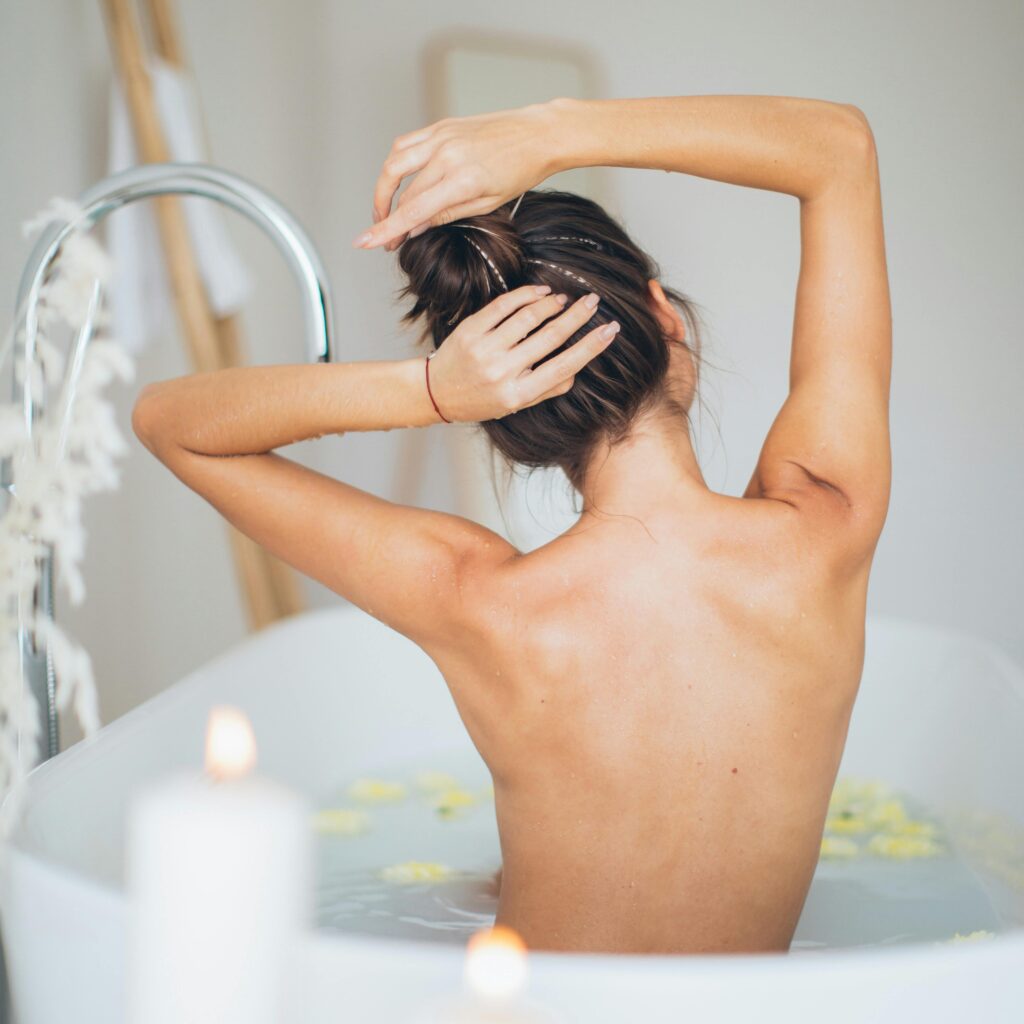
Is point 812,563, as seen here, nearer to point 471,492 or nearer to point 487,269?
point 487,269

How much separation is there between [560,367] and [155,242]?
1.81 m

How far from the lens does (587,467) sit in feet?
3.79

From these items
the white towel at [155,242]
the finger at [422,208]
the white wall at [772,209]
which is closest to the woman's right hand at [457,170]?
the finger at [422,208]

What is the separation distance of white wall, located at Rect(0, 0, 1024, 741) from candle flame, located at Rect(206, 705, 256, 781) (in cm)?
294

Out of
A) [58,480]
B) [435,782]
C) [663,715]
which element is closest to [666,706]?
[663,715]

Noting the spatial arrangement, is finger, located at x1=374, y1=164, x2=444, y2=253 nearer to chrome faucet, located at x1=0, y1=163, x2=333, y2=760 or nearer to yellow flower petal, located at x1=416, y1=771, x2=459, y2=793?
chrome faucet, located at x1=0, y1=163, x2=333, y2=760

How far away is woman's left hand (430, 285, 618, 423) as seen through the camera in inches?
41.2

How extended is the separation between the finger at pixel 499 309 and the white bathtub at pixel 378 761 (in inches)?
20.3

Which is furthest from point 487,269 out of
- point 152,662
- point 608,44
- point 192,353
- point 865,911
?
point 608,44

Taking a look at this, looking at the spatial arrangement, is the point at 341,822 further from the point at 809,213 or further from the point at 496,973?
the point at 496,973

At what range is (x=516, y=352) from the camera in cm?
104

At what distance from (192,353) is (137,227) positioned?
303mm

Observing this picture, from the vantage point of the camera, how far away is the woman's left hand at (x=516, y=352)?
1.05 meters

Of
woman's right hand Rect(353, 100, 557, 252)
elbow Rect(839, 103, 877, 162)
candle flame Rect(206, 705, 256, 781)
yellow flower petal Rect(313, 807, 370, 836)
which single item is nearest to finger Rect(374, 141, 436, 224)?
woman's right hand Rect(353, 100, 557, 252)
